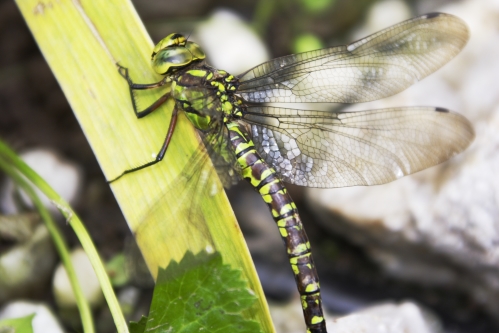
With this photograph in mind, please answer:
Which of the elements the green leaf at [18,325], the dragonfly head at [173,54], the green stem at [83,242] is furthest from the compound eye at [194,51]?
the green leaf at [18,325]

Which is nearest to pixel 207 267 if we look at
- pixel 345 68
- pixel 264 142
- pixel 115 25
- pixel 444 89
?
pixel 264 142

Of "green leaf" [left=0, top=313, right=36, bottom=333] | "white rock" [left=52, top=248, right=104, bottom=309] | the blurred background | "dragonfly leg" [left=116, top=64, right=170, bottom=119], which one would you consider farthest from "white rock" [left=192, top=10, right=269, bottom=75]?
"green leaf" [left=0, top=313, right=36, bottom=333]

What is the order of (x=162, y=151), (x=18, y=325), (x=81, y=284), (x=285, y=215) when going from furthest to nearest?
(x=81, y=284)
(x=285, y=215)
(x=162, y=151)
(x=18, y=325)

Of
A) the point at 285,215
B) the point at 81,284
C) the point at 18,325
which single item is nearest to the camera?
the point at 18,325

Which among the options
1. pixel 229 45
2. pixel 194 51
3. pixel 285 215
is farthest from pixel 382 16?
pixel 285 215

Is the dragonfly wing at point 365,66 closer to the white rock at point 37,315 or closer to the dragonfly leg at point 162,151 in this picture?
the dragonfly leg at point 162,151

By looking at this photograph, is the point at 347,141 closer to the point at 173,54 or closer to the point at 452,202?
the point at 452,202

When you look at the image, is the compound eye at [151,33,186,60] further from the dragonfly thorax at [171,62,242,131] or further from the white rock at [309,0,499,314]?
the white rock at [309,0,499,314]
